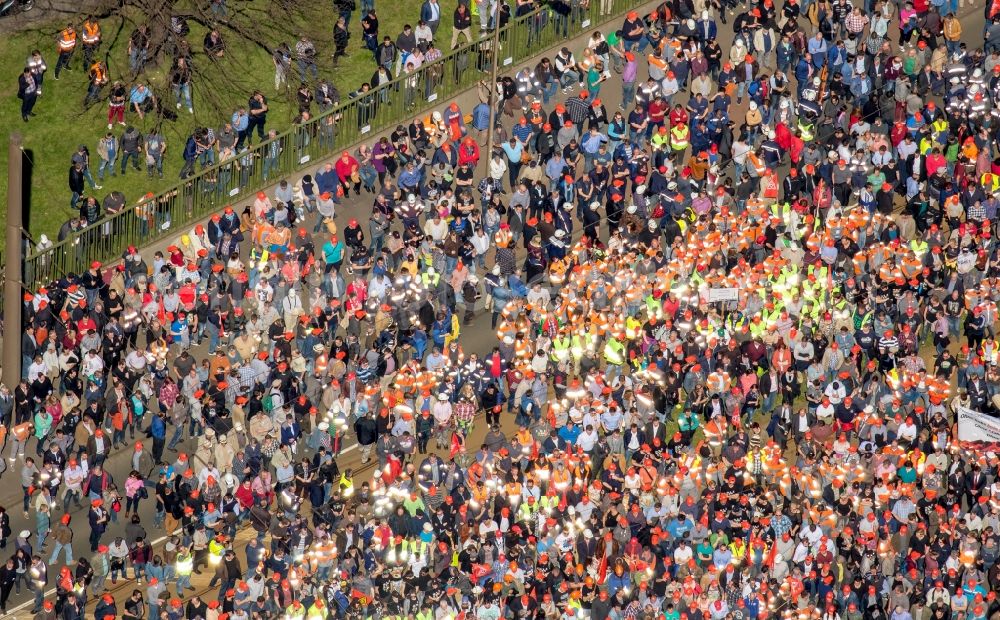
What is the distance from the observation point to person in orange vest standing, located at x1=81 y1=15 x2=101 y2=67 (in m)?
63.4

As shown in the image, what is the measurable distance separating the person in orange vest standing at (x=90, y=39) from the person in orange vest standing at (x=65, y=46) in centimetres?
27

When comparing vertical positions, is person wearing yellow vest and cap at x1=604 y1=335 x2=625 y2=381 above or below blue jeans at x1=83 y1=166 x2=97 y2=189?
below

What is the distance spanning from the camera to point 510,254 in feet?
192

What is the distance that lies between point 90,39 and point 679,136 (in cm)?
1364

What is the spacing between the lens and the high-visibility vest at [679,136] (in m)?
60.2

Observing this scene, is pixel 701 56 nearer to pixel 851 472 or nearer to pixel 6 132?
pixel 851 472

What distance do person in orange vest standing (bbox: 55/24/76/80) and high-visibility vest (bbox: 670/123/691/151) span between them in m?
13.8

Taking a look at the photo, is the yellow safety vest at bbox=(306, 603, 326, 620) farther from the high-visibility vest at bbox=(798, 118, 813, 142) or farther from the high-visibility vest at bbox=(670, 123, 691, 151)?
the high-visibility vest at bbox=(798, 118, 813, 142)

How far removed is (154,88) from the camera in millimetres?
62625

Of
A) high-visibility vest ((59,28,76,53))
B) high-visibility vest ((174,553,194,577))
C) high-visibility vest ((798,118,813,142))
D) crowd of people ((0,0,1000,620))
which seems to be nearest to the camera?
crowd of people ((0,0,1000,620))

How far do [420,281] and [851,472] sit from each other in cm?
977

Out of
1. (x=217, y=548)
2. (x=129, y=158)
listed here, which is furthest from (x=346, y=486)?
(x=129, y=158)

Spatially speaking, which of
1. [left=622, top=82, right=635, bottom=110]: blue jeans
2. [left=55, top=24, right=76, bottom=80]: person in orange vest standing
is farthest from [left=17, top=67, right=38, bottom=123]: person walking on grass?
[left=622, top=82, right=635, bottom=110]: blue jeans

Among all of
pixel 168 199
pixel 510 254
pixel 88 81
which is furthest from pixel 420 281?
pixel 88 81
